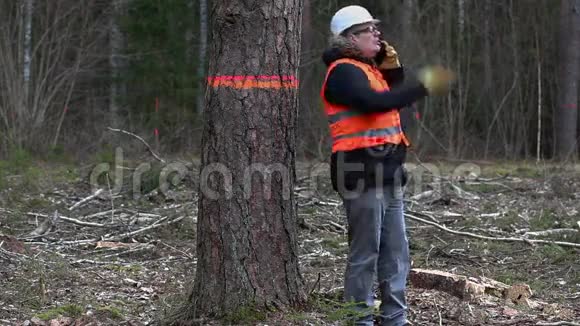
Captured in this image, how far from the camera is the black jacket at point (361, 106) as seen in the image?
4809 mm

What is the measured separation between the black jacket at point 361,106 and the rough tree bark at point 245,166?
29 cm

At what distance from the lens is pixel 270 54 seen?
5.02m

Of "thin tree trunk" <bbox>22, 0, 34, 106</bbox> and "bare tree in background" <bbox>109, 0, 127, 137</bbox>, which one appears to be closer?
"thin tree trunk" <bbox>22, 0, 34, 106</bbox>

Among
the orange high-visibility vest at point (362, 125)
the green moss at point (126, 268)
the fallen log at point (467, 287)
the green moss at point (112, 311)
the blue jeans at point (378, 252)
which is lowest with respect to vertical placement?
the green moss at point (112, 311)

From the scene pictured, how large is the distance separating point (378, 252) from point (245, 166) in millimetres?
842

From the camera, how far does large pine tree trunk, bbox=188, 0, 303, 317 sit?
4969 millimetres

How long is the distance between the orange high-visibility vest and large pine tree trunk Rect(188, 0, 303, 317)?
0.28 m

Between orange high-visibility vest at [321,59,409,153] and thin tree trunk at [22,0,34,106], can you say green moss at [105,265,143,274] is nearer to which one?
orange high-visibility vest at [321,59,409,153]

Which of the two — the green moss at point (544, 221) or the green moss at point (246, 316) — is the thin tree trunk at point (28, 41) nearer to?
the green moss at point (544, 221)

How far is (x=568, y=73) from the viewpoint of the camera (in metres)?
21.8

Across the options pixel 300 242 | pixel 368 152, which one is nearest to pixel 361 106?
pixel 368 152

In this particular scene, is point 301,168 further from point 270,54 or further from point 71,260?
point 270,54

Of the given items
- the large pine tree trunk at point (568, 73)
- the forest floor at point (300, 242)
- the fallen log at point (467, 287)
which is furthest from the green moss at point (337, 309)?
the large pine tree trunk at point (568, 73)

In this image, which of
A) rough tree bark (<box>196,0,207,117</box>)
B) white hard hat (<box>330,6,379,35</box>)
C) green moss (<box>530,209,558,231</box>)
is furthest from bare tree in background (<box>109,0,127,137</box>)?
white hard hat (<box>330,6,379,35</box>)
